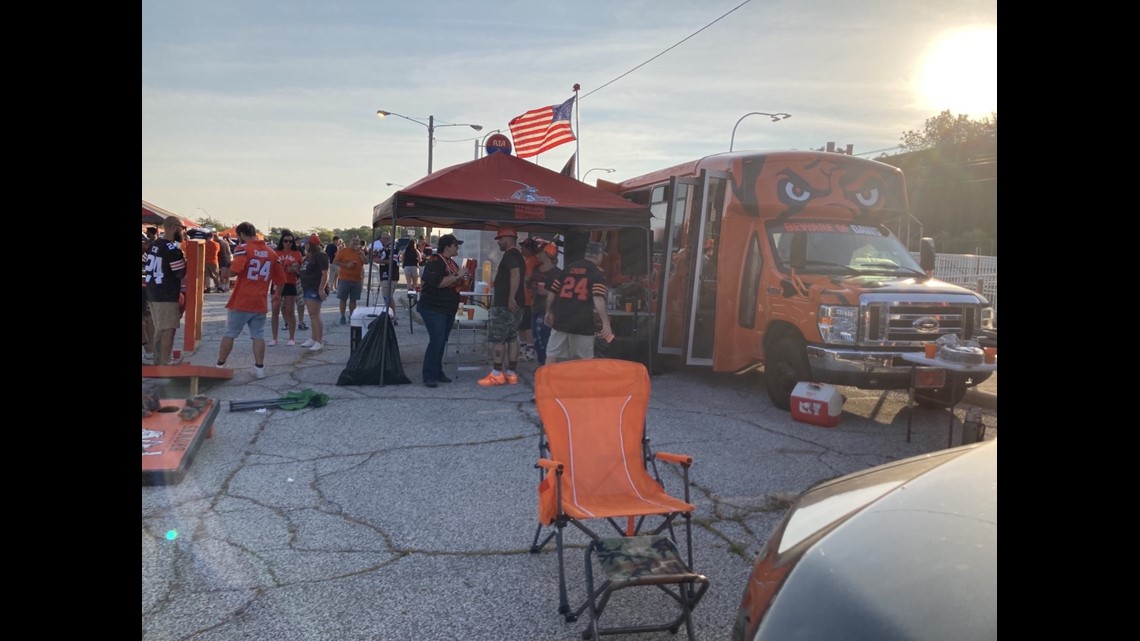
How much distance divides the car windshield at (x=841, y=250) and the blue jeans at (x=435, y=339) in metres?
3.98

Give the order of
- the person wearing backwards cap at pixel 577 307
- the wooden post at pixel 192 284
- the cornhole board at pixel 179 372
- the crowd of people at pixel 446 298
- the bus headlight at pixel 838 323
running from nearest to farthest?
1. the bus headlight at pixel 838 323
2. the cornhole board at pixel 179 372
3. the person wearing backwards cap at pixel 577 307
4. the crowd of people at pixel 446 298
5. the wooden post at pixel 192 284

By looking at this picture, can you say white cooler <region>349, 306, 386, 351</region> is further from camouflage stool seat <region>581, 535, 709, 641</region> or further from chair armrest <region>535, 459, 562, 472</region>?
camouflage stool seat <region>581, 535, 709, 641</region>

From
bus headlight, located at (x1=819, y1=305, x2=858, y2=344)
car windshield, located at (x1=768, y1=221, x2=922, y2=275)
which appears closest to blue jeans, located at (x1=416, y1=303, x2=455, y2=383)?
car windshield, located at (x1=768, y1=221, x2=922, y2=275)

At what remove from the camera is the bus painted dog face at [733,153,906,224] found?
8.85 m

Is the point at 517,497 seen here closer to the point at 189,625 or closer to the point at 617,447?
the point at 617,447

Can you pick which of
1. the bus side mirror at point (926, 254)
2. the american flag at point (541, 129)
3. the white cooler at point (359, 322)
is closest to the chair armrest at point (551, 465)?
the white cooler at point (359, 322)

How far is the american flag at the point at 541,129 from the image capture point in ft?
45.8

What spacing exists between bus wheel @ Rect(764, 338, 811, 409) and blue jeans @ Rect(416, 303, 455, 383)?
150 inches

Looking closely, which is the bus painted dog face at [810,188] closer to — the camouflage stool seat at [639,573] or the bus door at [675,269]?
the bus door at [675,269]

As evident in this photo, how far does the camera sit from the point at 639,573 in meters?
3.26

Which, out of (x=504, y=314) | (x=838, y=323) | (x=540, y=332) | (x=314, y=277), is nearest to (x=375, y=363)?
(x=504, y=314)
